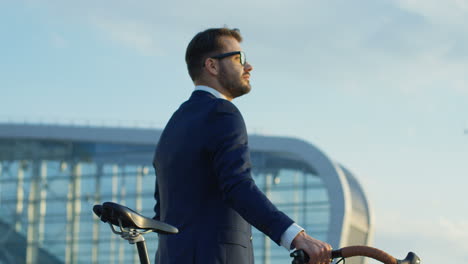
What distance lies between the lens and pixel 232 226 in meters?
4.56

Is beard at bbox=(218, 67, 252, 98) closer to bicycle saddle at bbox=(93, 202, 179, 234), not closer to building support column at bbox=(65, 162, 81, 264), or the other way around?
bicycle saddle at bbox=(93, 202, 179, 234)

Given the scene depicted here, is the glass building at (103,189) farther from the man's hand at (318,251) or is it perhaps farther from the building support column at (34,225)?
the man's hand at (318,251)

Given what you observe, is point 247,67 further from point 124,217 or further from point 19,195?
point 19,195

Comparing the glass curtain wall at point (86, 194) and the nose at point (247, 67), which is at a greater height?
the nose at point (247, 67)

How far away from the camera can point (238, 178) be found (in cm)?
446

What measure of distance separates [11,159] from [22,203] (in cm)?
147

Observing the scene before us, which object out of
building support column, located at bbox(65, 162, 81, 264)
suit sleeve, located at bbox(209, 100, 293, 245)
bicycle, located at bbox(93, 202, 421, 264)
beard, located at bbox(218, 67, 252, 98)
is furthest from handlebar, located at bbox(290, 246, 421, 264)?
building support column, located at bbox(65, 162, 81, 264)

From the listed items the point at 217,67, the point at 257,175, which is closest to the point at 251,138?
the point at 257,175

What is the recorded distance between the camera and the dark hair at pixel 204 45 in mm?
4801

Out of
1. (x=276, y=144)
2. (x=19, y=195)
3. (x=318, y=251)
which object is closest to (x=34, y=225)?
(x=19, y=195)

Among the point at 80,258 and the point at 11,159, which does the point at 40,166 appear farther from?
the point at 80,258

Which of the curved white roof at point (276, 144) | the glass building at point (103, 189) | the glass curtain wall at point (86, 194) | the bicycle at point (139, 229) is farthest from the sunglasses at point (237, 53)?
the glass curtain wall at point (86, 194)

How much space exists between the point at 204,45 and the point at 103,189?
33.5 m

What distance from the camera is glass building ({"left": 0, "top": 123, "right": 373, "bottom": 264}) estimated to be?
36.9 meters
